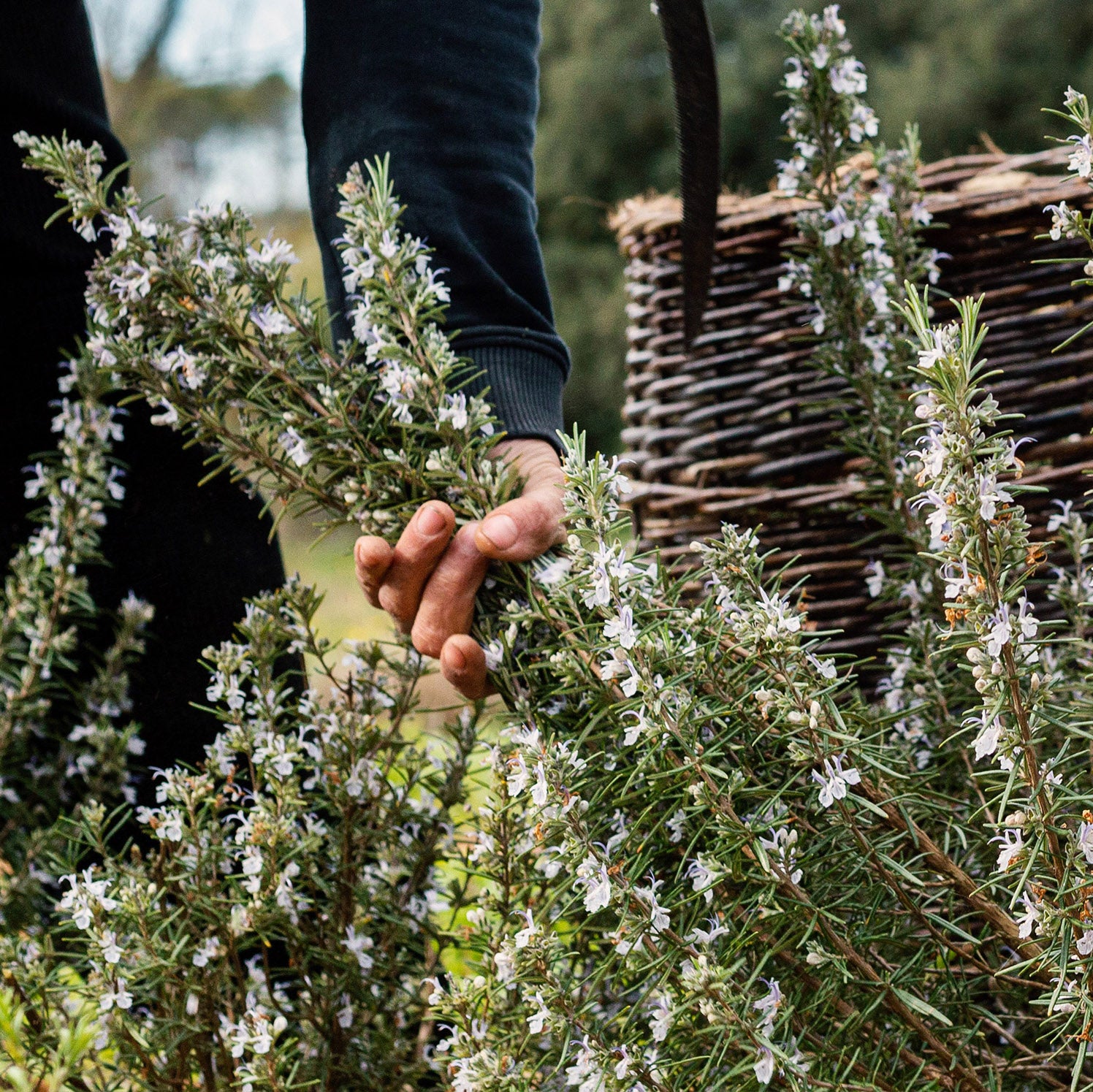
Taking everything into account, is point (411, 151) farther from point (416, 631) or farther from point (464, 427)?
point (416, 631)

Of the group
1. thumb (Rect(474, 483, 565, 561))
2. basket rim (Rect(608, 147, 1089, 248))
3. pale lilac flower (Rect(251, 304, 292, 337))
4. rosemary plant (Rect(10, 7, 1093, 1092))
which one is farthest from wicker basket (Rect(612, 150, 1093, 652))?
pale lilac flower (Rect(251, 304, 292, 337))

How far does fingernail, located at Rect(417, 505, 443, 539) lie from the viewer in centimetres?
94

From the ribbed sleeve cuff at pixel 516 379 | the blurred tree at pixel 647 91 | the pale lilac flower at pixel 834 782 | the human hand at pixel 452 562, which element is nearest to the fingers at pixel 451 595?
the human hand at pixel 452 562

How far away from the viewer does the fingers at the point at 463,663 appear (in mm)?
958

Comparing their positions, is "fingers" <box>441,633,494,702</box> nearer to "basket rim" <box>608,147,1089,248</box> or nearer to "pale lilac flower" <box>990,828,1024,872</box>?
"pale lilac flower" <box>990,828,1024,872</box>

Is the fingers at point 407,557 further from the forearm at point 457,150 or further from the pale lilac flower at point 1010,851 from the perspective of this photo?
the pale lilac flower at point 1010,851

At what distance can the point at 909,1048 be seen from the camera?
839mm

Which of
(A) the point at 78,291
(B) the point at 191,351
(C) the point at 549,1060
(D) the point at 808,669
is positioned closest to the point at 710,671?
(D) the point at 808,669

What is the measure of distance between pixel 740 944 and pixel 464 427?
498 millimetres

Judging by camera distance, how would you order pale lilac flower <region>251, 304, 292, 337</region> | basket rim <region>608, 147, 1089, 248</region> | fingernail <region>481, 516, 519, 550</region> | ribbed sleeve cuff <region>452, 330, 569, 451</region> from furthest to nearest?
basket rim <region>608, 147, 1089, 248</region> → ribbed sleeve cuff <region>452, 330, 569, 451</region> → pale lilac flower <region>251, 304, 292, 337</region> → fingernail <region>481, 516, 519, 550</region>

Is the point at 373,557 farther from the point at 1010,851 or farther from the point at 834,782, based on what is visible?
the point at 1010,851

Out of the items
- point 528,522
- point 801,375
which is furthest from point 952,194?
point 528,522

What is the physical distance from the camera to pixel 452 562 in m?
0.98

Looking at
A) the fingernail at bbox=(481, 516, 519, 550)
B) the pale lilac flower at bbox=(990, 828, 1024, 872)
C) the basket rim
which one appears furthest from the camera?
the basket rim
